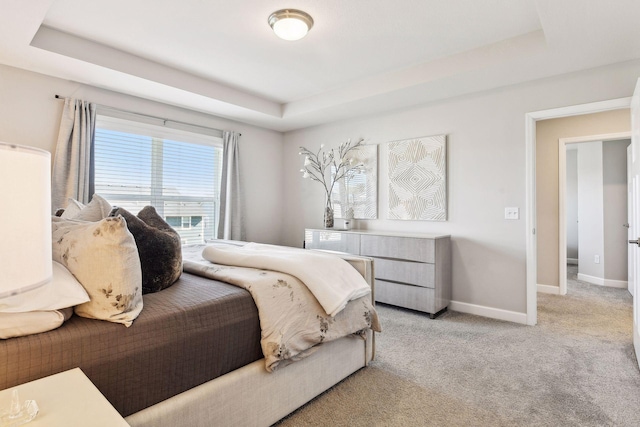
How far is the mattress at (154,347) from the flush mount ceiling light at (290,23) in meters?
1.81

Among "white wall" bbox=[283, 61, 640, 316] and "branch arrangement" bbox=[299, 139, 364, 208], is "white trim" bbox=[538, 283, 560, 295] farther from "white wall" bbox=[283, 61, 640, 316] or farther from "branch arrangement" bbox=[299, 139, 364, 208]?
"branch arrangement" bbox=[299, 139, 364, 208]

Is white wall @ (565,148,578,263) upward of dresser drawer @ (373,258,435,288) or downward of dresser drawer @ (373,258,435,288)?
upward

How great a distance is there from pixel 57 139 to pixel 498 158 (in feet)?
13.5

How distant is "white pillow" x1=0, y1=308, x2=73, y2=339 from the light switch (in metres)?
3.40

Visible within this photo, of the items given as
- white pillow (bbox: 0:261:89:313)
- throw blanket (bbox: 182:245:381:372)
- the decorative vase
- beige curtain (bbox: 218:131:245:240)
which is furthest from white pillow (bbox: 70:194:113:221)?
the decorative vase

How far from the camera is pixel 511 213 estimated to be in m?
3.24

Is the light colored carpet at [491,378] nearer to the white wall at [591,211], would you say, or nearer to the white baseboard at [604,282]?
the white baseboard at [604,282]

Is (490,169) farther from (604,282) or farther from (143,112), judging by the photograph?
(143,112)

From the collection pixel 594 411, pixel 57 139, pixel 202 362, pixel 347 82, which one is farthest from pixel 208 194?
pixel 594 411

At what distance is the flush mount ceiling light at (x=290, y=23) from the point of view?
233 cm

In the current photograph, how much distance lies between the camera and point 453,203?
11.8 feet

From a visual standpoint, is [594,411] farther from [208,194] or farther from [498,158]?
[208,194]

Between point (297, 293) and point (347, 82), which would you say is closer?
point (297, 293)

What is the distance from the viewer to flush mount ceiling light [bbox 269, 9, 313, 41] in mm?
2326
